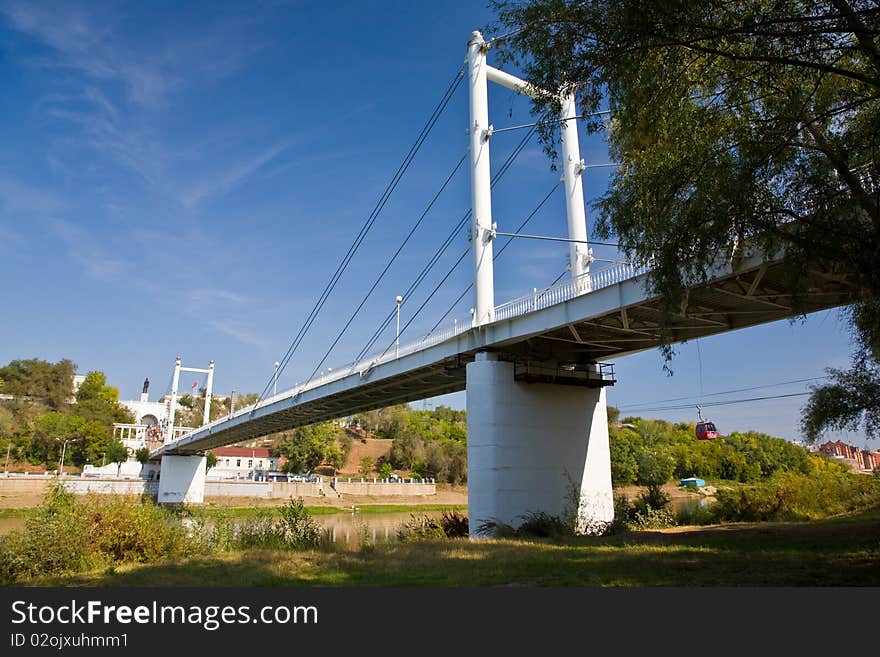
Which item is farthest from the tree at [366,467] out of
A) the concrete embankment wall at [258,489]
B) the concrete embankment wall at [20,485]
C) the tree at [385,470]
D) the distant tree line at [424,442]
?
the concrete embankment wall at [20,485]

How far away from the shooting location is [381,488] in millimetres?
66562

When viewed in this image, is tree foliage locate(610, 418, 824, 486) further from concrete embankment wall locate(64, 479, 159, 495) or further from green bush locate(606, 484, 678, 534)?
concrete embankment wall locate(64, 479, 159, 495)

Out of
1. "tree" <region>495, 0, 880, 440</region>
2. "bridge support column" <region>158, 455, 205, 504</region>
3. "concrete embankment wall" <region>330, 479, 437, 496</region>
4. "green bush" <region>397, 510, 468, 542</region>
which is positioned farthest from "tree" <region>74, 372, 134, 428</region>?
"tree" <region>495, 0, 880, 440</region>

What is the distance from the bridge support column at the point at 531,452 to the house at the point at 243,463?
6114cm

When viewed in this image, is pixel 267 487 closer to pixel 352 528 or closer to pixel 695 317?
pixel 352 528

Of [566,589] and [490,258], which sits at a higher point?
[490,258]

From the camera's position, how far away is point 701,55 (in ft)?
28.5

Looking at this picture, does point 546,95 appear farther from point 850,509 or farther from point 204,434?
point 204,434

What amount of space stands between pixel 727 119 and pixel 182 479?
61.0 metres

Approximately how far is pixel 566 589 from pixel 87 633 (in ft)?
16.0

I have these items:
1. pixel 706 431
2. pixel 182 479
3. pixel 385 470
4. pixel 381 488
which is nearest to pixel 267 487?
pixel 182 479

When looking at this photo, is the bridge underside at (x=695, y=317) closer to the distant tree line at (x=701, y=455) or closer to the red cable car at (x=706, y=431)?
the red cable car at (x=706, y=431)

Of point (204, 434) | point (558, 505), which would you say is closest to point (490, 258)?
point (558, 505)

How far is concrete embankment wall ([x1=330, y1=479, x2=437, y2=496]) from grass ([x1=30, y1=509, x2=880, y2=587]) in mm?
53964
